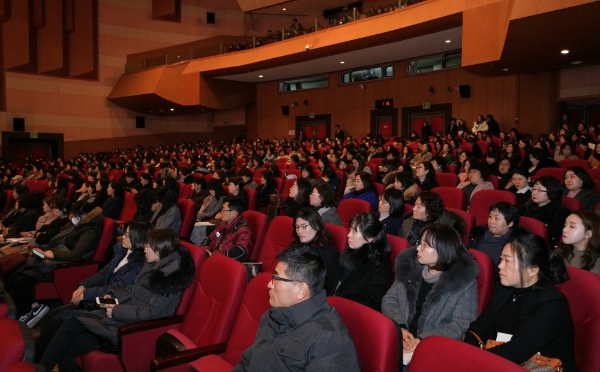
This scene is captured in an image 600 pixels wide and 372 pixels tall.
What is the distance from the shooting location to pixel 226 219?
4367mm

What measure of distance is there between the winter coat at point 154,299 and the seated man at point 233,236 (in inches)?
37.1

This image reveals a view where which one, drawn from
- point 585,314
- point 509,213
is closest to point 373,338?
point 585,314

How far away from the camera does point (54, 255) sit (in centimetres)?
430

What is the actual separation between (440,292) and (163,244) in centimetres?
170

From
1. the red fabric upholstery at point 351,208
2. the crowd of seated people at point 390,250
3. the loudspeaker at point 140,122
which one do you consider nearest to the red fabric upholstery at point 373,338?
A: the crowd of seated people at point 390,250

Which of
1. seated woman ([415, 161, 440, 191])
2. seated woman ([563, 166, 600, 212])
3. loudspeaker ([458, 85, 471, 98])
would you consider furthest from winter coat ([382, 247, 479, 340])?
loudspeaker ([458, 85, 471, 98])

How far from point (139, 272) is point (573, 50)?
10.3m

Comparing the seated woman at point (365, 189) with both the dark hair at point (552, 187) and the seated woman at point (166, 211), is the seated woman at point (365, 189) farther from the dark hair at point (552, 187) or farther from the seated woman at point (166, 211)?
the seated woman at point (166, 211)

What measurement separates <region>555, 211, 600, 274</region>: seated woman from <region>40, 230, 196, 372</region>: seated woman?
223 centimetres

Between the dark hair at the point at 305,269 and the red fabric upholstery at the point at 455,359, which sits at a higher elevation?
the dark hair at the point at 305,269

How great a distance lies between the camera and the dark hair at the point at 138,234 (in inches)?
139

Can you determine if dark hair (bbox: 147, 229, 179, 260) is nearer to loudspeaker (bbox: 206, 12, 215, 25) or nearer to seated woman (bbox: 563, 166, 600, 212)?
seated woman (bbox: 563, 166, 600, 212)

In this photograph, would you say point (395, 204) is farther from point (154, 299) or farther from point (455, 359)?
point (455, 359)

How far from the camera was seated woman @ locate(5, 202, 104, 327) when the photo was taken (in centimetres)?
415
